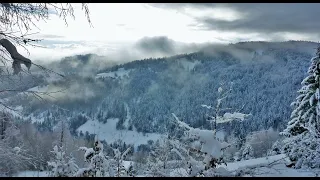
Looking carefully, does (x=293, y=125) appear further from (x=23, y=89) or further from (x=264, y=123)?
(x=264, y=123)

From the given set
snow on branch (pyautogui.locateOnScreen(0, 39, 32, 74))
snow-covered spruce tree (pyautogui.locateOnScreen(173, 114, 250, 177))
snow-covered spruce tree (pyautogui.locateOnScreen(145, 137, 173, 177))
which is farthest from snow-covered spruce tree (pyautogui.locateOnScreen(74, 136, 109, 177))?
snow on branch (pyautogui.locateOnScreen(0, 39, 32, 74))

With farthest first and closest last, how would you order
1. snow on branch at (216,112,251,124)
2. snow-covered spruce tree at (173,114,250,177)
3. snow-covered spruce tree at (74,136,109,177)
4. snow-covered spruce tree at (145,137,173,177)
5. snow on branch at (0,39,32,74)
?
snow-covered spruce tree at (74,136,109,177) → snow on branch at (216,112,251,124) → snow-covered spruce tree at (145,137,173,177) → snow-covered spruce tree at (173,114,250,177) → snow on branch at (0,39,32,74)

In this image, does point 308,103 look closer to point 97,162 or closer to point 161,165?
point 161,165

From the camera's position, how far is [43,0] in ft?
9.01

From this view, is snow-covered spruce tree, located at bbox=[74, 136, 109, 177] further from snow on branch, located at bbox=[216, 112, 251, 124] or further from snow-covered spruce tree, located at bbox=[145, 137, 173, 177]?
snow on branch, located at bbox=[216, 112, 251, 124]

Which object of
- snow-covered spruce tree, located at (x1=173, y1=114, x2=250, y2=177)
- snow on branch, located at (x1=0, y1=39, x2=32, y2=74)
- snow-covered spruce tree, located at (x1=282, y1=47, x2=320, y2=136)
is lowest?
snow-covered spruce tree, located at (x1=282, y1=47, x2=320, y2=136)

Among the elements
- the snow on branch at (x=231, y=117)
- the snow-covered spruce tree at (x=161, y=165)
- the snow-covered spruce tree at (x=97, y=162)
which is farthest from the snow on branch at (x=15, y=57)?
the snow on branch at (x=231, y=117)

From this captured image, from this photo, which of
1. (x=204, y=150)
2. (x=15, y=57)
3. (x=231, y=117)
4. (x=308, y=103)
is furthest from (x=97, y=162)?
(x=308, y=103)

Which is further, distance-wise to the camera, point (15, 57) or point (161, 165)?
point (161, 165)

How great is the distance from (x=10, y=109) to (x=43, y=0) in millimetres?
2396

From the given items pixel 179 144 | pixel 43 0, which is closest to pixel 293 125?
pixel 179 144

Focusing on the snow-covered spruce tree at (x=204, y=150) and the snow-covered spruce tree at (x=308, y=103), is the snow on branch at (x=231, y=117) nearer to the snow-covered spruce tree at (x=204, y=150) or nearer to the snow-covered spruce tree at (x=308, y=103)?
the snow-covered spruce tree at (x=204, y=150)

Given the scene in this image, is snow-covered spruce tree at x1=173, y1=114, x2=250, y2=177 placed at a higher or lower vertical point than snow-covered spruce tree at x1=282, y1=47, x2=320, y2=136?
higher

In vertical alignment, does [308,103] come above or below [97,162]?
below
